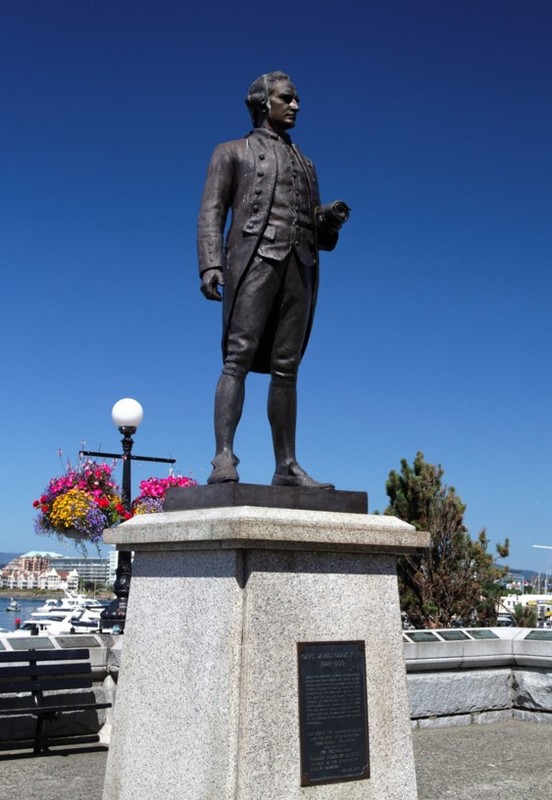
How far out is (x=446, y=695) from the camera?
9758 mm

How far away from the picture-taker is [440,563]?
21.1 metres

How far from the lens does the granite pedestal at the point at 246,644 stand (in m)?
4.76

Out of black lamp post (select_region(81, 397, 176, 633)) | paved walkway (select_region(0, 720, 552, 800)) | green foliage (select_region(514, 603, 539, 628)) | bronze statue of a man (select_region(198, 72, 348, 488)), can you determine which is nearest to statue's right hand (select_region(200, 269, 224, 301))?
bronze statue of a man (select_region(198, 72, 348, 488))

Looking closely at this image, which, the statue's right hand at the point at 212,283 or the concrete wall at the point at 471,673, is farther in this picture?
the concrete wall at the point at 471,673

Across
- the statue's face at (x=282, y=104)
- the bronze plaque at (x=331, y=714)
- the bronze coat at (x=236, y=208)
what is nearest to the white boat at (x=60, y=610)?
the bronze coat at (x=236, y=208)

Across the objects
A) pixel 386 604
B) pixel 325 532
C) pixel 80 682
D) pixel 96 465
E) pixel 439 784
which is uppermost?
pixel 96 465

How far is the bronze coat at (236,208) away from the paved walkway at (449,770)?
338cm

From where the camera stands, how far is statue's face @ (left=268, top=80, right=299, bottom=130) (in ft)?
19.6

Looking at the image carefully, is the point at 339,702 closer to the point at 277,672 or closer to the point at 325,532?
the point at 277,672

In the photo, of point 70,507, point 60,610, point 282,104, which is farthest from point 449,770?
point 60,610

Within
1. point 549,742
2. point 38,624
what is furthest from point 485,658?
point 38,624

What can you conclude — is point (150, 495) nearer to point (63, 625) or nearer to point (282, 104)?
point (282, 104)

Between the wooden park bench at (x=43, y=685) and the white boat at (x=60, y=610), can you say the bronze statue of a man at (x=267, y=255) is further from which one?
the white boat at (x=60, y=610)

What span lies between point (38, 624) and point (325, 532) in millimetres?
46450
